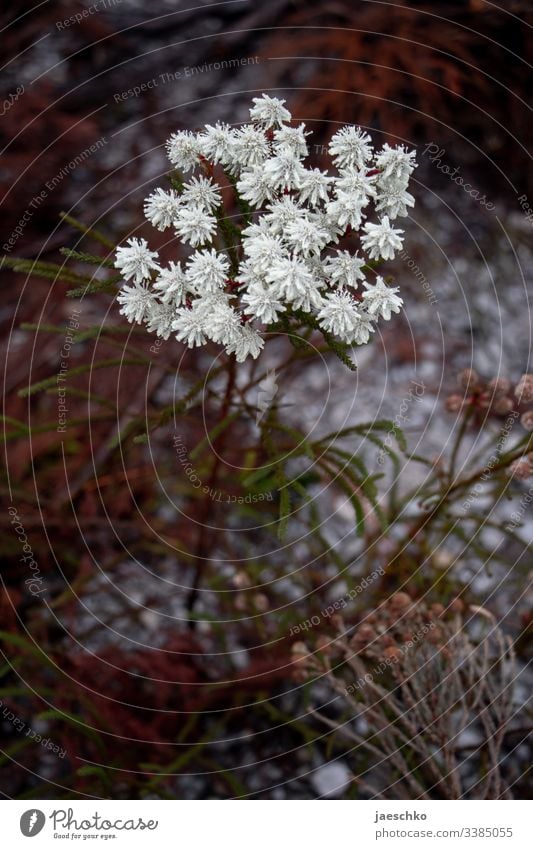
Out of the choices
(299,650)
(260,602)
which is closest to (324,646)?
(299,650)

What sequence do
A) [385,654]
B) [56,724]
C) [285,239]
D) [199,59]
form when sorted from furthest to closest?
[199,59] < [56,724] < [385,654] < [285,239]

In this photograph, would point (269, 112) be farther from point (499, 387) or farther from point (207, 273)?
point (499, 387)

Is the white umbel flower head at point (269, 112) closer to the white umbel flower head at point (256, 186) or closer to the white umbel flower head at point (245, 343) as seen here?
the white umbel flower head at point (256, 186)

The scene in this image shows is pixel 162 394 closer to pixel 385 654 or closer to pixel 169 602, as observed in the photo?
pixel 169 602

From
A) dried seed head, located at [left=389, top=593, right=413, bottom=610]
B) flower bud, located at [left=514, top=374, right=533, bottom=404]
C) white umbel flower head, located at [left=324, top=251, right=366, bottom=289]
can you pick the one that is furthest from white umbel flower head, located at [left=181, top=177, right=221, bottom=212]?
dried seed head, located at [left=389, top=593, right=413, bottom=610]

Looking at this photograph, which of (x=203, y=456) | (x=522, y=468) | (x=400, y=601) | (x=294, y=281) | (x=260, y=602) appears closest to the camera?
(x=294, y=281)

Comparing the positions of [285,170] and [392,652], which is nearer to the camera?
[285,170]
